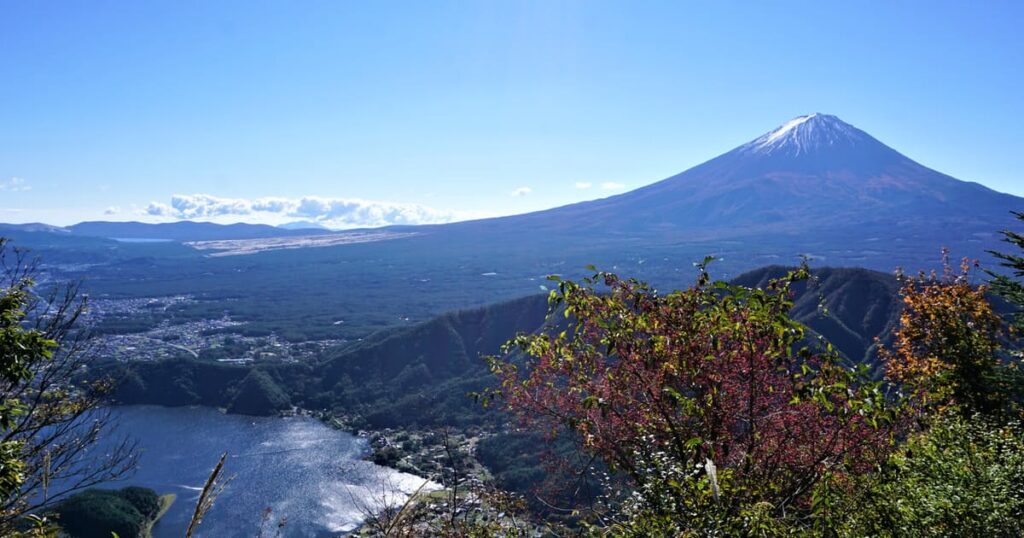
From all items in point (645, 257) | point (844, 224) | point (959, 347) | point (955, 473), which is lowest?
point (645, 257)

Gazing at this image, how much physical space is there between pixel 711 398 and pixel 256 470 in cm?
A: 5018

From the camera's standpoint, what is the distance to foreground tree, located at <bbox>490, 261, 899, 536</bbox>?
4379 millimetres

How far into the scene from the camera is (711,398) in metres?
4.71

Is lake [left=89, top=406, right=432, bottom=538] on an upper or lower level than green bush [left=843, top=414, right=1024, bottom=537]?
lower

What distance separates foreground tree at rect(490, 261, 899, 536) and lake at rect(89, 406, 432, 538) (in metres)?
25.7

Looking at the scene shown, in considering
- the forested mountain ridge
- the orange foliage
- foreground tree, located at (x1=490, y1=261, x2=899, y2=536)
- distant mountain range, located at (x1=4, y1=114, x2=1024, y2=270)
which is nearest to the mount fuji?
distant mountain range, located at (x1=4, y1=114, x2=1024, y2=270)

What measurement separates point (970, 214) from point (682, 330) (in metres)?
197

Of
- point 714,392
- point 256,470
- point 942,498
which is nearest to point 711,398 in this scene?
point 714,392

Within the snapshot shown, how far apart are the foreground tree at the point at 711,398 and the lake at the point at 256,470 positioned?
25.7 metres

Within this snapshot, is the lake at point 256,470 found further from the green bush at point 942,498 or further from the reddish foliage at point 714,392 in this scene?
the green bush at point 942,498

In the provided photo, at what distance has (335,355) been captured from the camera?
80.6 meters

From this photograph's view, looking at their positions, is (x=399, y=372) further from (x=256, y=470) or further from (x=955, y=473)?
(x=955, y=473)

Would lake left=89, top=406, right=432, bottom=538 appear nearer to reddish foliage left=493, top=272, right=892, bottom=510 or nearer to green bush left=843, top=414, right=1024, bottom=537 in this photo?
reddish foliage left=493, top=272, right=892, bottom=510

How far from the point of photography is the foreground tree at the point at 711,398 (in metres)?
4.38
